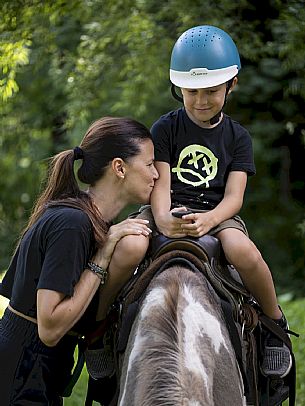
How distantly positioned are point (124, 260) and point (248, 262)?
562mm

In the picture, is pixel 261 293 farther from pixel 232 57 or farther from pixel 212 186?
pixel 232 57

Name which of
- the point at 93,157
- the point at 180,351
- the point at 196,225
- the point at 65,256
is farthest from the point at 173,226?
the point at 180,351

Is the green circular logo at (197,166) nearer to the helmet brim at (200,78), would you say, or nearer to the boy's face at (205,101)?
the boy's face at (205,101)

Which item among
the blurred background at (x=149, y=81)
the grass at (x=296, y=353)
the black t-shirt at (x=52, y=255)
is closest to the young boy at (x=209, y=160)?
the black t-shirt at (x=52, y=255)

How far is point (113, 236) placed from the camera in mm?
4449

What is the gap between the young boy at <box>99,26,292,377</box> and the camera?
4766 millimetres

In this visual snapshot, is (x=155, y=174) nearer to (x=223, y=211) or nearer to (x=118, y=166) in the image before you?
(x=118, y=166)

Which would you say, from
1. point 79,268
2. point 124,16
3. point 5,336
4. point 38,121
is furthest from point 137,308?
point 38,121

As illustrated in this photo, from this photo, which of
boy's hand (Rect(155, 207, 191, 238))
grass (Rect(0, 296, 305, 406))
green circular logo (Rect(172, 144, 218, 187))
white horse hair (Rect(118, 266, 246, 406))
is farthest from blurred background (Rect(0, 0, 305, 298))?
white horse hair (Rect(118, 266, 246, 406))

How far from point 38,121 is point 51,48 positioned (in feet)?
14.3

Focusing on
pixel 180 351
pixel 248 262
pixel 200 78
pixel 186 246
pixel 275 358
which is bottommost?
pixel 275 358

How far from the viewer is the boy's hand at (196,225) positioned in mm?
4633

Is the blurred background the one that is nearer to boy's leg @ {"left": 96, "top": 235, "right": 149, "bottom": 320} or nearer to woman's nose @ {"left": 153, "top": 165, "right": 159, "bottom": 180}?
woman's nose @ {"left": 153, "top": 165, "right": 159, "bottom": 180}

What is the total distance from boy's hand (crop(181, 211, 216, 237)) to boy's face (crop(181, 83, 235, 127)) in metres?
0.49
